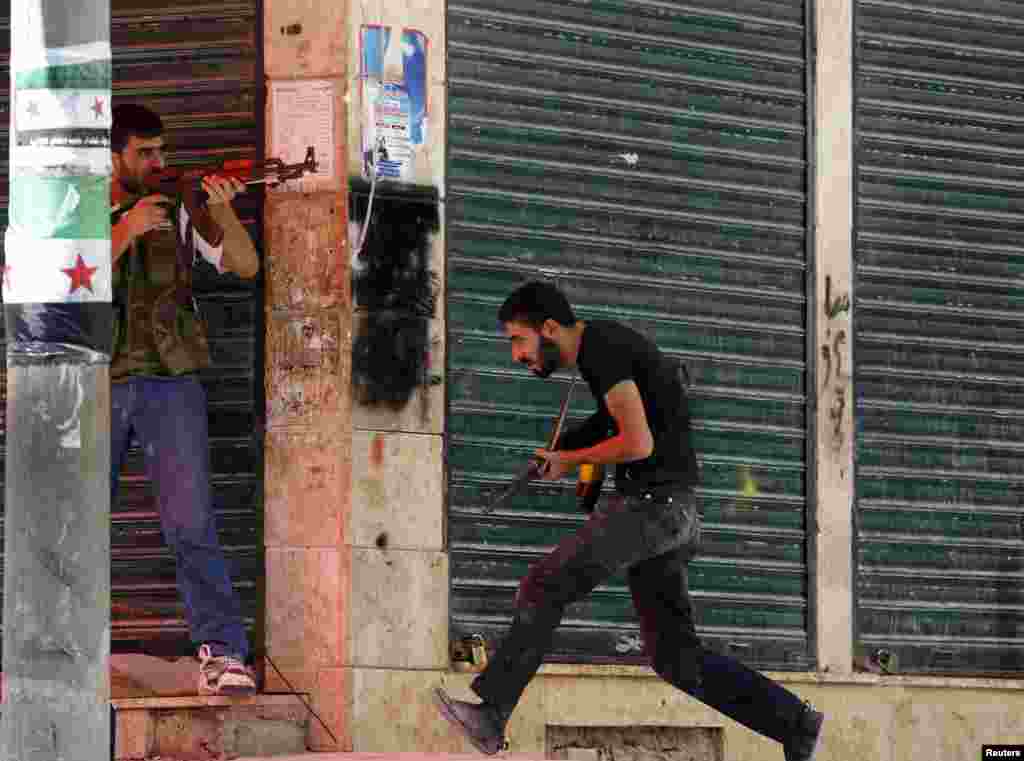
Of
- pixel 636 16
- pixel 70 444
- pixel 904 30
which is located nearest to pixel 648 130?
pixel 636 16

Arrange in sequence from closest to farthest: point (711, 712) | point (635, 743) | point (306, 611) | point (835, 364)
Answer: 1. point (306, 611)
2. point (635, 743)
3. point (711, 712)
4. point (835, 364)

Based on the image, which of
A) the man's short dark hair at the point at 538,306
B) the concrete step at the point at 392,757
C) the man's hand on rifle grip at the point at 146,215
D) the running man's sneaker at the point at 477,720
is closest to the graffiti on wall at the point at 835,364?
the man's short dark hair at the point at 538,306

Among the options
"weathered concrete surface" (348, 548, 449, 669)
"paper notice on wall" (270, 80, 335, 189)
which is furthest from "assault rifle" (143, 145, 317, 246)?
"weathered concrete surface" (348, 548, 449, 669)

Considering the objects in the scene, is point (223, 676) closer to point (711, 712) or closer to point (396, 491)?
point (396, 491)

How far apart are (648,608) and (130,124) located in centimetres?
285

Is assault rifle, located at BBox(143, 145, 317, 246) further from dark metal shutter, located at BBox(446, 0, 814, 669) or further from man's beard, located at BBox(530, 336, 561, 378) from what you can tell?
man's beard, located at BBox(530, 336, 561, 378)

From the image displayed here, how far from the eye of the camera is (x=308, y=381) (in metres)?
11.9

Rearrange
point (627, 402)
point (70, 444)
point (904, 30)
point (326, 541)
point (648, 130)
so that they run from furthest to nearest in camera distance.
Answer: point (904, 30), point (648, 130), point (326, 541), point (627, 402), point (70, 444)

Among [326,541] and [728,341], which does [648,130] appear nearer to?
[728,341]

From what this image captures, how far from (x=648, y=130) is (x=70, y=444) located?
5656 millimetres

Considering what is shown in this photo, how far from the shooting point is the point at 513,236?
12523mm

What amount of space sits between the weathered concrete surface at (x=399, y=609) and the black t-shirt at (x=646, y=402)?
1.10 m

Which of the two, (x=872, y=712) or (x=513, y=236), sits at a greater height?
(x=513, y=236)

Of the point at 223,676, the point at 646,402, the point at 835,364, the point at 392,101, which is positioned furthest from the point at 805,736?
the point at 392,101
